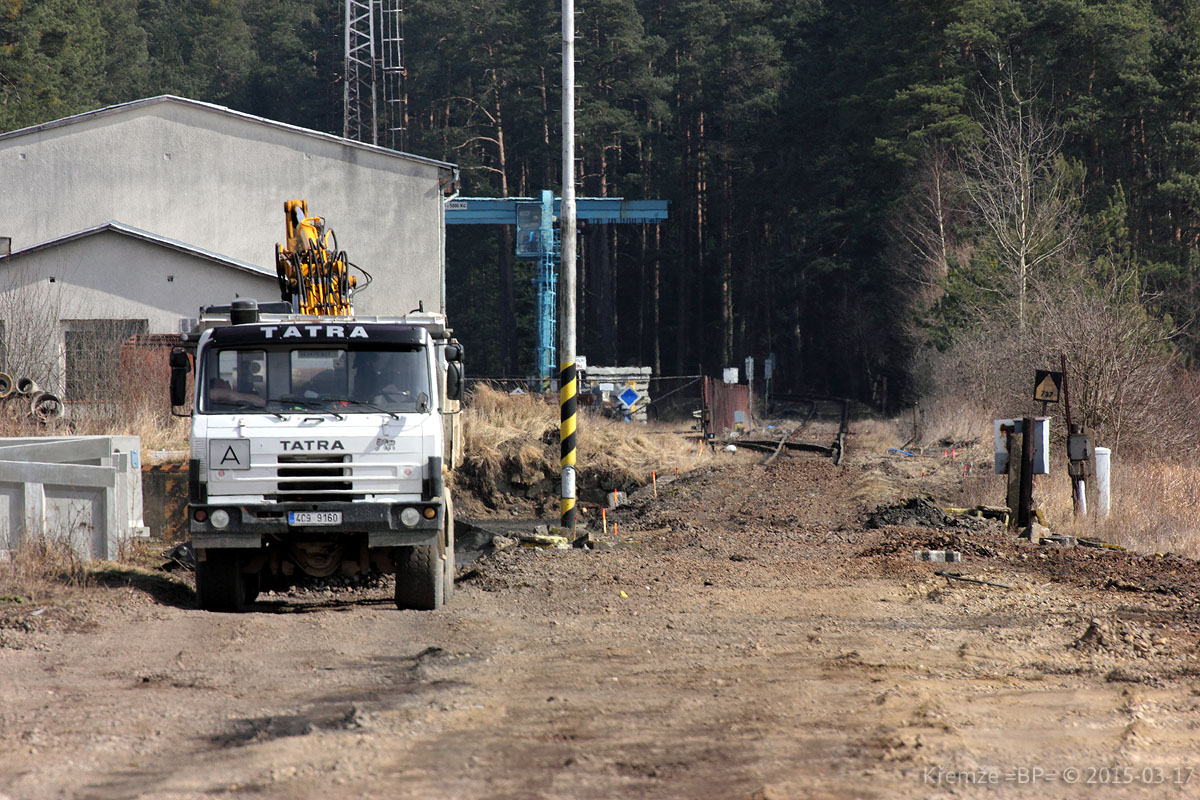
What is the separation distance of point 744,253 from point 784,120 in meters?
10.1

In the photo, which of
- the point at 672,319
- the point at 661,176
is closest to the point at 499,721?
the point at 661,176

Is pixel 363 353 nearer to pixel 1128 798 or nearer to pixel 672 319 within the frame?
pixel 1128 798

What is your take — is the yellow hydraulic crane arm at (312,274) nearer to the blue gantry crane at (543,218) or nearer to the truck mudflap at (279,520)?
the truck mudflap at (279,520)

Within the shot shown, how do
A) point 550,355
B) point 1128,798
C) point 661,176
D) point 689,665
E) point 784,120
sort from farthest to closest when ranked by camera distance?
1. point 661,176
2. point 784,120
3. point 550,355
4. point 689,665
5. point 1128,798

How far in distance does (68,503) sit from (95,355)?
14.7 meters

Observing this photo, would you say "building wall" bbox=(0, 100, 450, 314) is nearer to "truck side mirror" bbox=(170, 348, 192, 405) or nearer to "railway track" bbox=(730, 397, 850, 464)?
"railway track" bbox=(730, 397, 850, 464)

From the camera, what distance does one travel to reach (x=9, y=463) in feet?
38.7

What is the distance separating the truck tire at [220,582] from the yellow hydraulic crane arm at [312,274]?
19.7 feet

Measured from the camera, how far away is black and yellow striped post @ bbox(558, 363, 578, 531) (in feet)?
54.2

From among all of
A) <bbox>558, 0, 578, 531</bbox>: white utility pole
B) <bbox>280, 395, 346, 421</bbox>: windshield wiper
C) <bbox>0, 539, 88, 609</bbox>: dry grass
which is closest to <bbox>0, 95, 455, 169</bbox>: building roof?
<bbox>558, 0, 578, 531</bbox>: white utility pole

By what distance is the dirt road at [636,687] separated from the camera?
18.4 ft

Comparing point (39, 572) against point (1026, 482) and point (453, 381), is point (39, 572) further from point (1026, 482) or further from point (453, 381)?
point (1026, 482)

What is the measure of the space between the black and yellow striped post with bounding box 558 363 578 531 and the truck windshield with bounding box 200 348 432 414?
552cm

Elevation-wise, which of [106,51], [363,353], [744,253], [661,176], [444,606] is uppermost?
[106,51]
